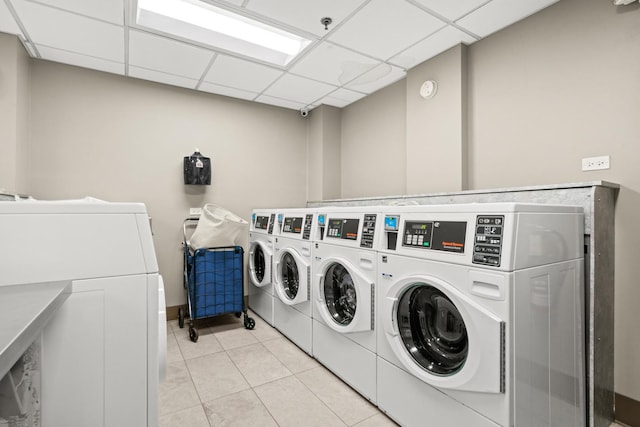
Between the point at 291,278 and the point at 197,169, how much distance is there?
1698mm

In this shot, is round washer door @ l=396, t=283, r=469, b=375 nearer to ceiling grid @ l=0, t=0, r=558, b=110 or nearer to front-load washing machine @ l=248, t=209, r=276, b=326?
front-load washing machine @ l=248, t=209, r=276, b=326

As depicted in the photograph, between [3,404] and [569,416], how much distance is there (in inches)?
92.4

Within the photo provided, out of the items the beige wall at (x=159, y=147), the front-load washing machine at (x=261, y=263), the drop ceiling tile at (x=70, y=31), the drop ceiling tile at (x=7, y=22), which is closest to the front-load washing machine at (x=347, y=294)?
the front-load washing machine at (x=261, y=263)

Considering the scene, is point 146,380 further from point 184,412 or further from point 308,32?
point 308,32

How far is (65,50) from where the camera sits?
111 inches

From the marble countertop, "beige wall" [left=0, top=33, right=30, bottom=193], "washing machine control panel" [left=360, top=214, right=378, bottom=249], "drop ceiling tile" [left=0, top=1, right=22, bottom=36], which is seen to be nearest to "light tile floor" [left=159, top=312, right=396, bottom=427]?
"washing machine control panel" [left=360, top=214, right=378, bottom=249]

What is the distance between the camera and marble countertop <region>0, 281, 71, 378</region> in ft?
1.74

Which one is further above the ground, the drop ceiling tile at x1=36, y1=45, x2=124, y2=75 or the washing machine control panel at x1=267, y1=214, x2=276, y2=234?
the drop ceiling tile at x1=36, y1=45, x2=124, y2=75

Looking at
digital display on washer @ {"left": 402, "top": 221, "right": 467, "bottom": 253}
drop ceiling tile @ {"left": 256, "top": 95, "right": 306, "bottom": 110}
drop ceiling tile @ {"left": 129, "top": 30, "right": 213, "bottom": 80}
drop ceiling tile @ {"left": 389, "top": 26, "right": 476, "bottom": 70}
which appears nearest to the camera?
digital display on washer @ {"left": 402, "top": 221, "right": 467, "bottom": 253}

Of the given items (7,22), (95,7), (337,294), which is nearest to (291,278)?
(337,294)

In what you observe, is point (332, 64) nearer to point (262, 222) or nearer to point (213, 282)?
point (262, 222)

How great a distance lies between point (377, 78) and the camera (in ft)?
11.2

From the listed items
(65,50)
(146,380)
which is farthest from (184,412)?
(65,50)

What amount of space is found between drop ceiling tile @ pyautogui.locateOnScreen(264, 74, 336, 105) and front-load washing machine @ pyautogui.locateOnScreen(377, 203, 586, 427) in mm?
2221
